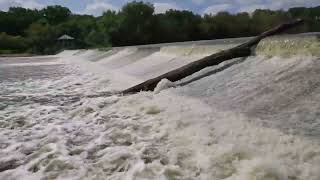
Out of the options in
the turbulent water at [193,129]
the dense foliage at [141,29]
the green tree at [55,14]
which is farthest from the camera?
the green tree at [55,14]

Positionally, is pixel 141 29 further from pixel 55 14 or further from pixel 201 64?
pixel 201 64

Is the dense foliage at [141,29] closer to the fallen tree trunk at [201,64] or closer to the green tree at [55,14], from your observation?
the green tree at [55,14]

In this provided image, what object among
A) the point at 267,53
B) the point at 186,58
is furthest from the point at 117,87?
the point at 267,53

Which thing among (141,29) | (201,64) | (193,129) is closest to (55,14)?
(141,29)

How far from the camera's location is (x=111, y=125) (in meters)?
6.15

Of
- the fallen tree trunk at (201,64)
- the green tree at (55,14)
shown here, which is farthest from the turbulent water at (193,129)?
the green tree at (55,14)

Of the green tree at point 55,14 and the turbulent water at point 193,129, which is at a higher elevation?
the green tree at point 55,14

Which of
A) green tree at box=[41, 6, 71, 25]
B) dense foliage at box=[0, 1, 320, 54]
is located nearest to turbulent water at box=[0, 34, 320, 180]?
dense foliage at box=[0, 1, 320, 54]

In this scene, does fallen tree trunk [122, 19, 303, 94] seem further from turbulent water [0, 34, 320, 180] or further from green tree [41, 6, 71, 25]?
green tree [41, 6, 71, 25]

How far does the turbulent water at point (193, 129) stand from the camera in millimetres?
3973

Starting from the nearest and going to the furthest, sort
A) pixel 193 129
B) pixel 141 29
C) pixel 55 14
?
pixel 193 129, pixel 141 29, pixel 55 14

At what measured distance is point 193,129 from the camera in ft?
17.0

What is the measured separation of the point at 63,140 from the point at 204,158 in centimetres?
203

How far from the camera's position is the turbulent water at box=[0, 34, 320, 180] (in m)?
3.97
